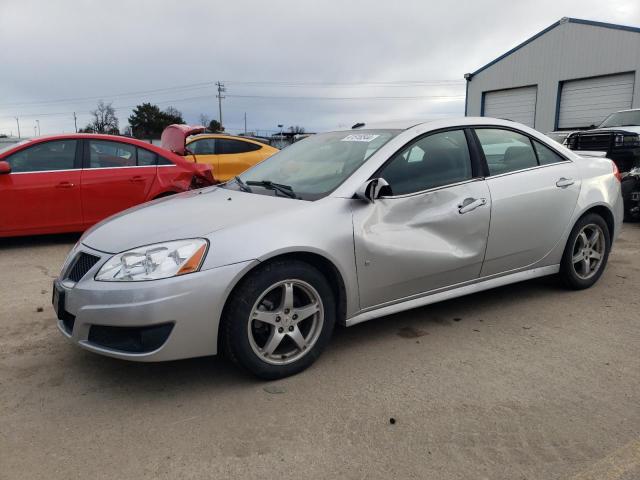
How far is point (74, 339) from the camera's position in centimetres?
285

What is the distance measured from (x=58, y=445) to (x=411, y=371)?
6.23ft

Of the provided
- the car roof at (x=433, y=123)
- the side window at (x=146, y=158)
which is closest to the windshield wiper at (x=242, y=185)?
the car roof at (x=433, y=123)

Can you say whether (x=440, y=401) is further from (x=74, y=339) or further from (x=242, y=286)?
(x=74, y=339)

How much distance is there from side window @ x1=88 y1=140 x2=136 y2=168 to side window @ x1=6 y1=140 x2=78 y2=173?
22 cm

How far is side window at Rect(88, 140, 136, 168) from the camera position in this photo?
6.57m

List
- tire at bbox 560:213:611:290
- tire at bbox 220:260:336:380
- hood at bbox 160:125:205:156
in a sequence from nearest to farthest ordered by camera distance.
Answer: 1. tire at bbox 220:260:336:380
2. tire at bbox 560:213:611:290
3. hood at bbox 160:125:205:156

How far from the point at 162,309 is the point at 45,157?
4.71m

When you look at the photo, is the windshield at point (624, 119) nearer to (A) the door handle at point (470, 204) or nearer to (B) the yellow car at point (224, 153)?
(B) the yellow car at point (224, 153)

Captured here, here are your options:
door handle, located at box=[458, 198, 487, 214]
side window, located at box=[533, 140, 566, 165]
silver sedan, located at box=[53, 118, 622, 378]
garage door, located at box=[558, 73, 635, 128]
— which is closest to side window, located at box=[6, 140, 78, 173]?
silver sedan, located at box=[53, 118, 622, 378]

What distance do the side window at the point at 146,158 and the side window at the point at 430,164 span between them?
14.5 feet

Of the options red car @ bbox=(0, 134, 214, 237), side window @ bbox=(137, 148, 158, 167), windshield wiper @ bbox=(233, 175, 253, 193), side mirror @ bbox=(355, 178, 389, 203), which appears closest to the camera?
side mirror @ bbox=(355, 178, 389, 203)

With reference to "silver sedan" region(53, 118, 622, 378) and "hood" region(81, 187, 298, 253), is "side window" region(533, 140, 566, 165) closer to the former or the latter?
"silver sedan" region(53, 118, 622, 378)

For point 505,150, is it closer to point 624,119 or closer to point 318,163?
point 318,163

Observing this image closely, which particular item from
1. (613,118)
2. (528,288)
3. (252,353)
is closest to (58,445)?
(252,353)
